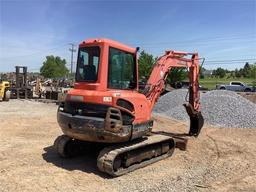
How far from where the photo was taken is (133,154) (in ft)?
26.1

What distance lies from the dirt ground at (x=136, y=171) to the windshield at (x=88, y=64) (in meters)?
2.08

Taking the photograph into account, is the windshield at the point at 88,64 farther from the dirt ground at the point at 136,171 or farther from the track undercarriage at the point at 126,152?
the dirt ground at the point at 136,171

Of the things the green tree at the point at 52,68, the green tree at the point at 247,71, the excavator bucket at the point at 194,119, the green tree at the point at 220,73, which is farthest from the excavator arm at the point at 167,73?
the green tree at the point at 220,73

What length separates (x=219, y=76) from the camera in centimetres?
11731

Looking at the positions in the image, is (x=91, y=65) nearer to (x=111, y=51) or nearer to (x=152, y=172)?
(x=111, y=51)

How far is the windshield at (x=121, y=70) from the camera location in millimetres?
7773

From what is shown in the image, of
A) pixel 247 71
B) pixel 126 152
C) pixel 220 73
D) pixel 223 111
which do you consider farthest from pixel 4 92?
pixel 220 73

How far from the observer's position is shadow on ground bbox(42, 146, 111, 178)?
311 inches

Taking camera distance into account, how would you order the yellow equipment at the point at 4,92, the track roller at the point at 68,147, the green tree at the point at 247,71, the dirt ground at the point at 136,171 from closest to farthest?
the dirt ground at the point at 136,171
the track roller at the point at 68,147
the yellow equipment at the point at 4,92
the green tree at the point at 247,71

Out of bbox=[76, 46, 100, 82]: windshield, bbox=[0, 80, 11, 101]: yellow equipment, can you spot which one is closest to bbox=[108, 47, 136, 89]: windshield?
bbox=[76, 46, 100, 82]: windshield

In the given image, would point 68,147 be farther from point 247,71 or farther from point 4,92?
A: point 247,71

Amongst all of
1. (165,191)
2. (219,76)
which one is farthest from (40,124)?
(219,76)

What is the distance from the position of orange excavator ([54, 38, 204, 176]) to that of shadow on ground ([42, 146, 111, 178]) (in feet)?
0.68

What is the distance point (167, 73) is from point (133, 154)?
317 centimetres
